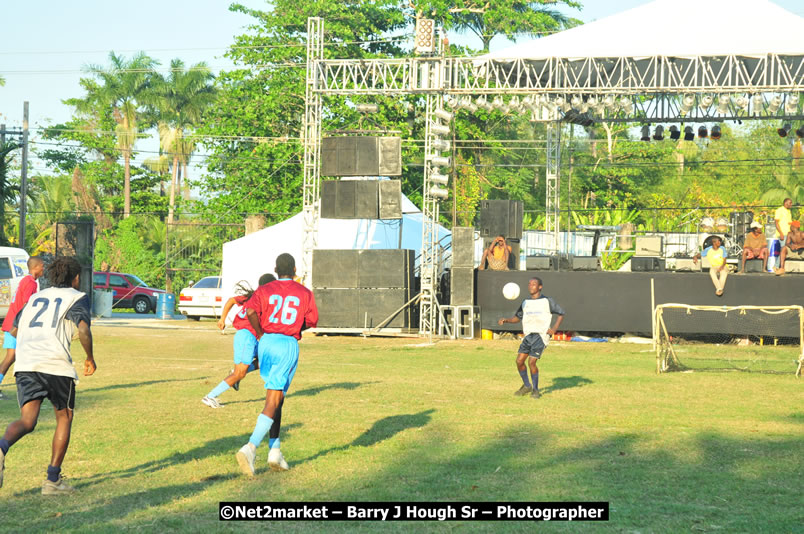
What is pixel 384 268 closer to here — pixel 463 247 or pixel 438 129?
pixel 463 247

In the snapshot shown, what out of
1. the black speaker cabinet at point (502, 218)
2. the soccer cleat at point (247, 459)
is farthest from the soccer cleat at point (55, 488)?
the black speaker cabinet at point (502, 218)

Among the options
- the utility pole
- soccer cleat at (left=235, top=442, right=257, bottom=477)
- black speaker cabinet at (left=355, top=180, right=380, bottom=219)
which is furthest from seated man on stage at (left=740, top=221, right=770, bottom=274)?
the utility pole

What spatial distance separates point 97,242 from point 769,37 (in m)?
36.2

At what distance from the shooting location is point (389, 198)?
26672mm

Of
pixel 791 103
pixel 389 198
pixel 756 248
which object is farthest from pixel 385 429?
pixel 791 103

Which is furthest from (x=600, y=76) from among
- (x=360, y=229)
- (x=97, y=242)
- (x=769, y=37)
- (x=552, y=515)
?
(x=97, y=242)

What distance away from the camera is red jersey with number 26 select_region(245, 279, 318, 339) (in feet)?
27.2

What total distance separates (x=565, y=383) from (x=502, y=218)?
465 inches

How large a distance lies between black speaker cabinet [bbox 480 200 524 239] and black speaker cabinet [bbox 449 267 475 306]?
159 cm

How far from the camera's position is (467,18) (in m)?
51.3

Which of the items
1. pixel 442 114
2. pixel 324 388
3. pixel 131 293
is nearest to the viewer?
pixel 324 388

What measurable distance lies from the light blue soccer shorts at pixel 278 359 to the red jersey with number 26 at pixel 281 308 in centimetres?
7

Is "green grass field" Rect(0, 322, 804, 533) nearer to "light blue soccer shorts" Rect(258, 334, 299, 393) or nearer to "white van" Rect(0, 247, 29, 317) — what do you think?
"light blue soccer shorts" Rect(258, 334, 299, 393)

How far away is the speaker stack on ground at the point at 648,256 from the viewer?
84.6ft
